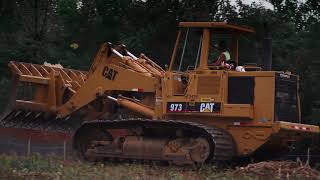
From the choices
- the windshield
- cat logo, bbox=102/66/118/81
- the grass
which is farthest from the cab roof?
the grass

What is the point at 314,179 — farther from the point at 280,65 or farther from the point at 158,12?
the point at 158,12

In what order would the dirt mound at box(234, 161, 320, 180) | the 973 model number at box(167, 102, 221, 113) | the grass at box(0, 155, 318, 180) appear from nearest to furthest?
the grass at box(0, 155, 318, 180), the dirt mound at box(234, 161, 320, 180), the 973 model number at box(167, 102, 221, 113)

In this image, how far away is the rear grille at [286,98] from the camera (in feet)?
46.6

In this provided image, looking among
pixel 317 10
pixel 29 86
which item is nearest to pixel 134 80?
pixel 29 86

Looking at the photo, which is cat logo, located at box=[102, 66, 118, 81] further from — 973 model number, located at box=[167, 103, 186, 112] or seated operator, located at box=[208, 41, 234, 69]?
seated operator, located at box=[208, 41, 234, 69]

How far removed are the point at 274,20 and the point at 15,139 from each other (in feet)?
30.6

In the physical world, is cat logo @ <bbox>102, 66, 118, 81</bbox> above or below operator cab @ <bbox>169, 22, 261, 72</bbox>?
below

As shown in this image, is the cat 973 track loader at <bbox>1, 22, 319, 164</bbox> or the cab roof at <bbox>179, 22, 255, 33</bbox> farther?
the cab roof at <bbox>179, 22, 255, 33</bbox>

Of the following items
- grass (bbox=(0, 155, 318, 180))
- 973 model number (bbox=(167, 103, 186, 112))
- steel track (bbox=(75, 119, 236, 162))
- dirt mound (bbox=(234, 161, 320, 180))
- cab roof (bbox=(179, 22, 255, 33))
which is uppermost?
cab roof (bbox=(179, 22, 255, 33))

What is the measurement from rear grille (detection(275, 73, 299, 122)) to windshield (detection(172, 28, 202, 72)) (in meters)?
1.83

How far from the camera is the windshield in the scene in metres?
15.2

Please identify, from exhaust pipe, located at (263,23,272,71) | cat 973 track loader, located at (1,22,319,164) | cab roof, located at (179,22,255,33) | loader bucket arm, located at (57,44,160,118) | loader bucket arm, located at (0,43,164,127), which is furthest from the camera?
exhaust pipe, located at (263,23,272,71)

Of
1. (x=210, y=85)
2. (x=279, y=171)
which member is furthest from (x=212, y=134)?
(x=279, y=171)

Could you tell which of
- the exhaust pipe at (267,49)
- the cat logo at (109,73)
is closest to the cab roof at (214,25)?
the cat logo at (109,73)
